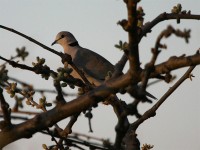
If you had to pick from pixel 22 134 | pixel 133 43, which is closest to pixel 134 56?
pixel 133 43

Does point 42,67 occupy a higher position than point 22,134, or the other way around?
point 42,67

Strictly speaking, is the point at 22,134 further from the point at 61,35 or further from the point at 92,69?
the point at 61,35

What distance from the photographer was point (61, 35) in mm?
10914

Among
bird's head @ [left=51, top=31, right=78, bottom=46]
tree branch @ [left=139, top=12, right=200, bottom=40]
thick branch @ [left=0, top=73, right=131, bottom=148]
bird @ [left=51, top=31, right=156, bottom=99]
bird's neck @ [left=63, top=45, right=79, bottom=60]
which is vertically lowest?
thick branch @ [left=0, top=73, right=131, bottom=148]

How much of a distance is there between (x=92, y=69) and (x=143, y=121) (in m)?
4.58

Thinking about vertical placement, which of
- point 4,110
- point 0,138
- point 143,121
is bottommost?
point 0,138

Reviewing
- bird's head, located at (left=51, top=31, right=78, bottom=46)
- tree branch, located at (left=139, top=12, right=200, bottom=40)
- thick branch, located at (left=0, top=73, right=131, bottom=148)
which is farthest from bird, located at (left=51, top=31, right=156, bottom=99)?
thick branch, located at (left=0, top=73, right=131, bottom=148)

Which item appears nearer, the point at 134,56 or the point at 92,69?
the point at 134,56

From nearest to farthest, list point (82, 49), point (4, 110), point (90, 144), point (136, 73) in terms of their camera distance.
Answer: point (136, 73) → point (4, 110) → point (90, 144) → point (82, 49)

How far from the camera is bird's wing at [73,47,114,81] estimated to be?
8.45 meters

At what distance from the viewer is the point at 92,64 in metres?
8.87

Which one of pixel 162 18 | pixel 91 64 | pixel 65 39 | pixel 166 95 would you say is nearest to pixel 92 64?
pixel 91 64

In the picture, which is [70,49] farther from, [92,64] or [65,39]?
[92,64]

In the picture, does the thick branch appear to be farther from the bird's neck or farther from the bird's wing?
the bird's neck
